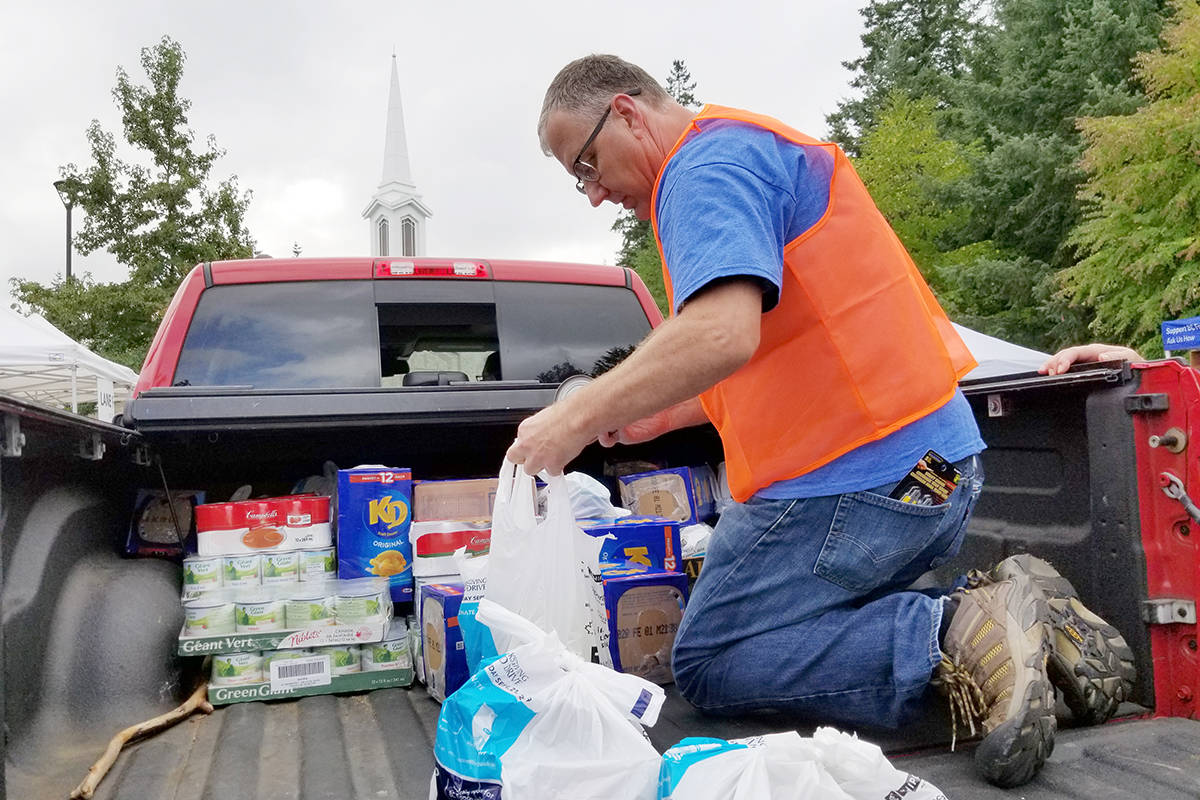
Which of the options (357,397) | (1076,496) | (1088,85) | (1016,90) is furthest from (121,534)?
(1016,90)

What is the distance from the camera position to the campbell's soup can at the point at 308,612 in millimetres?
2521

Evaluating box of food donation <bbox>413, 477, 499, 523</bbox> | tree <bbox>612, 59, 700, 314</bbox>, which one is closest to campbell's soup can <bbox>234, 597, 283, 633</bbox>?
box of food donation <bbox>413, 477, 499, 523</bbox>

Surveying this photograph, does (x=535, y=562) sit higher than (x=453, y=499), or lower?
lower

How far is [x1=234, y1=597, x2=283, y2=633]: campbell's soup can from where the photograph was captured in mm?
2490

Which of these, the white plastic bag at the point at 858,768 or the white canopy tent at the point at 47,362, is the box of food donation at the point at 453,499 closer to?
the white plastic bag at the point at 858,768

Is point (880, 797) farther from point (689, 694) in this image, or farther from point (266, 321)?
point (266, 321)

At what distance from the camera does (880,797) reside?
4.47ft

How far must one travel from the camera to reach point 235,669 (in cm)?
246

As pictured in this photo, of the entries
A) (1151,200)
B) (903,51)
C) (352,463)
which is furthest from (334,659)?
(903,51)

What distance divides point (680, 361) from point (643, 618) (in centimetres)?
107

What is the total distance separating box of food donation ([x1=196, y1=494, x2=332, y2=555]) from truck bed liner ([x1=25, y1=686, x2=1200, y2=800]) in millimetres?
470

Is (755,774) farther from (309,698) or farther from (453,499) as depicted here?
(453,499)

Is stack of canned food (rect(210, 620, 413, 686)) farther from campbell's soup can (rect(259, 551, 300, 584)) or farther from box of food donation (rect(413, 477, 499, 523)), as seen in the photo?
box of food donation (rect(413, 477, 499, 523))

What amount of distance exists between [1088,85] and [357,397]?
2034 centimetres
